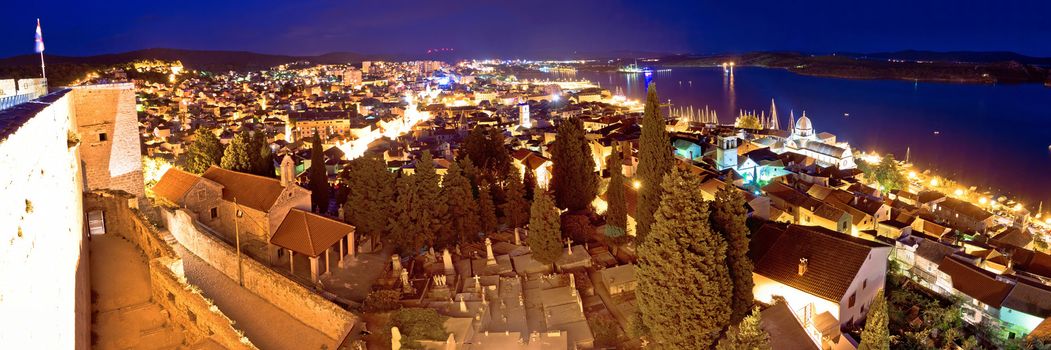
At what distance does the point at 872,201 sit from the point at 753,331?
1435cm

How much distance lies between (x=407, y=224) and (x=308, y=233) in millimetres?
2242

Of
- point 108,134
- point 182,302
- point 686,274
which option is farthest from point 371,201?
point 686,274

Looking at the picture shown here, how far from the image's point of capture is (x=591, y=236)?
53.4 feet

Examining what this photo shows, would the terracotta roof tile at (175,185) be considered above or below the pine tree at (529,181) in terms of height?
above

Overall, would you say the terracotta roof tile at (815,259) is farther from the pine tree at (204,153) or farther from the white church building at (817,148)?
the white church building at (817,148)

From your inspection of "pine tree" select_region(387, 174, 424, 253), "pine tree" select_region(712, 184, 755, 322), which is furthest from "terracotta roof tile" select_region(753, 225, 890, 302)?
"pine tree" select_region(387, 174, 424, 253)

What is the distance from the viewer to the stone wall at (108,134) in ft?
40.1

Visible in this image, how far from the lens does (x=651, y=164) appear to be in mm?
15070

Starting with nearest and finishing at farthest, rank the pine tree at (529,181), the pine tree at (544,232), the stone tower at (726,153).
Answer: the pine tree at (544,232) → the pine tree at (529,181) → the stone tower at (726,153)

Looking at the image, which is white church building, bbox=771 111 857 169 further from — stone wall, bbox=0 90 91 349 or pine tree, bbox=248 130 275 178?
stone wall, bbox=0 90 91 349

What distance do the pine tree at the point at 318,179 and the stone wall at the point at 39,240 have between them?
8091 millimetres

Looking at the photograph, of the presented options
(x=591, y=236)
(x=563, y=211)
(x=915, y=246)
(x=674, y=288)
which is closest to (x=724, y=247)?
(x=674, y=288)

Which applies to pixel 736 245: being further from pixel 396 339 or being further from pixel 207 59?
pixel 207 59

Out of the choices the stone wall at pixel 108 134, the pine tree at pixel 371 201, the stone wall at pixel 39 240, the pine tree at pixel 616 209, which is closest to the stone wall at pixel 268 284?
the stone wall at pixel 108 134
